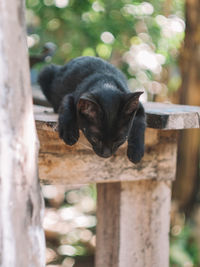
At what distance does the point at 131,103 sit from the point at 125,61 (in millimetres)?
2820

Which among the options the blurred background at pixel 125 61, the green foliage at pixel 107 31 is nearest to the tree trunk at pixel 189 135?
the blurred background at pixel 125 61

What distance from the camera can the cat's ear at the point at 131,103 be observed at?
188 centimetres

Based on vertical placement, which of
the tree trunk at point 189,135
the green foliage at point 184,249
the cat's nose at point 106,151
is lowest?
the green foliage at point 184,249

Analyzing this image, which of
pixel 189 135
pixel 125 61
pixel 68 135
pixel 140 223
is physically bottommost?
pixel 189 135

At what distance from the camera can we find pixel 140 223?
2541 millimetres

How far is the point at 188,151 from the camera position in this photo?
5059 mm

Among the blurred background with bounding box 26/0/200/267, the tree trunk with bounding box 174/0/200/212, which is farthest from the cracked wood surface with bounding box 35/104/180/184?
the tree trunk with bounding box 174/0/200/212

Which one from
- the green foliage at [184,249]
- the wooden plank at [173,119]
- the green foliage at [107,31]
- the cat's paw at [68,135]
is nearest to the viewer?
the cat's paw at [68,135]

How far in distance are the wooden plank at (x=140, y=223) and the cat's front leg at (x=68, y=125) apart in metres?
0.58

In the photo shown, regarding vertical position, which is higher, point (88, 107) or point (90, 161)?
point (88, 107)

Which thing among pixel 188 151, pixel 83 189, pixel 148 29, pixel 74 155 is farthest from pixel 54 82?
pixel 83 189

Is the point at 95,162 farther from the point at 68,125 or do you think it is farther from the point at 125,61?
the point at 125,61

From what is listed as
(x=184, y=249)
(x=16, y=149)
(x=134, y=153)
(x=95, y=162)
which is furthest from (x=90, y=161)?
(x=184, y=249)

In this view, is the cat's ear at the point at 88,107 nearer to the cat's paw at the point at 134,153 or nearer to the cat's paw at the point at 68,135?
the cat's paw at the point at 68,135
